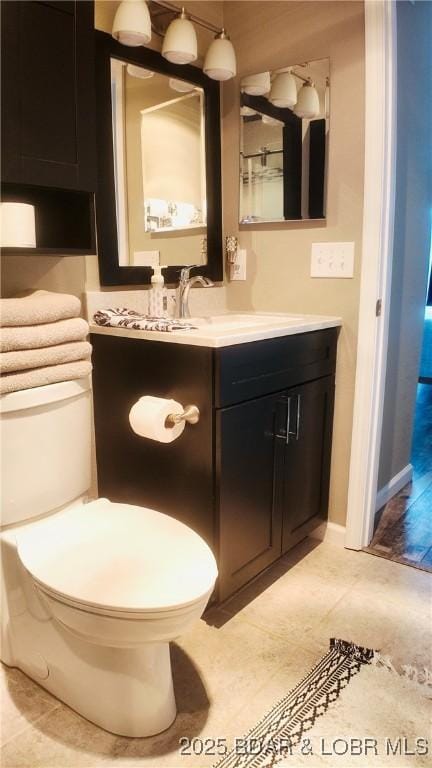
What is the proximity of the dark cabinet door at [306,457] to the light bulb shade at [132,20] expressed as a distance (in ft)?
3.87

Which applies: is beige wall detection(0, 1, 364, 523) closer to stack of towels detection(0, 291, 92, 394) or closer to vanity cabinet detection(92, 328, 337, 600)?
vanity cabinet detection(92, 328, 337, 600)

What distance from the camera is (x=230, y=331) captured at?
58.2 inches

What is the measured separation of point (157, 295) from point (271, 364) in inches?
20.4

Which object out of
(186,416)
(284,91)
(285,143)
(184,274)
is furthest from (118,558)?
(284,91)

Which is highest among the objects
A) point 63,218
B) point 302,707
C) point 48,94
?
point 48,94

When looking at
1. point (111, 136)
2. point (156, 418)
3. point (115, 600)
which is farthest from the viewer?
point (111, 136)

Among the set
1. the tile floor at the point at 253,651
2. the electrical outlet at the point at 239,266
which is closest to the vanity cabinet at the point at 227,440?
the tile floor at the point at 253,651

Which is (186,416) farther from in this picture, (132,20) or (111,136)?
(132,20)

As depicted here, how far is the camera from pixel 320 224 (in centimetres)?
188

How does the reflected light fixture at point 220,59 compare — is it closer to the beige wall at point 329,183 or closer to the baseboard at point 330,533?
the beige wall at point 329,183

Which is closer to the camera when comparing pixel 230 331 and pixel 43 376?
pixel 43 376

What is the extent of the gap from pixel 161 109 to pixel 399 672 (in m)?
1.94

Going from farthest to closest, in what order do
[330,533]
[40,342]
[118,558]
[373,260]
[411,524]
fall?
[411,524]
[330,533]
[373,260]
[40,342]
[118,558]

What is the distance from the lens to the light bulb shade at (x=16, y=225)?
1246 millimetres
